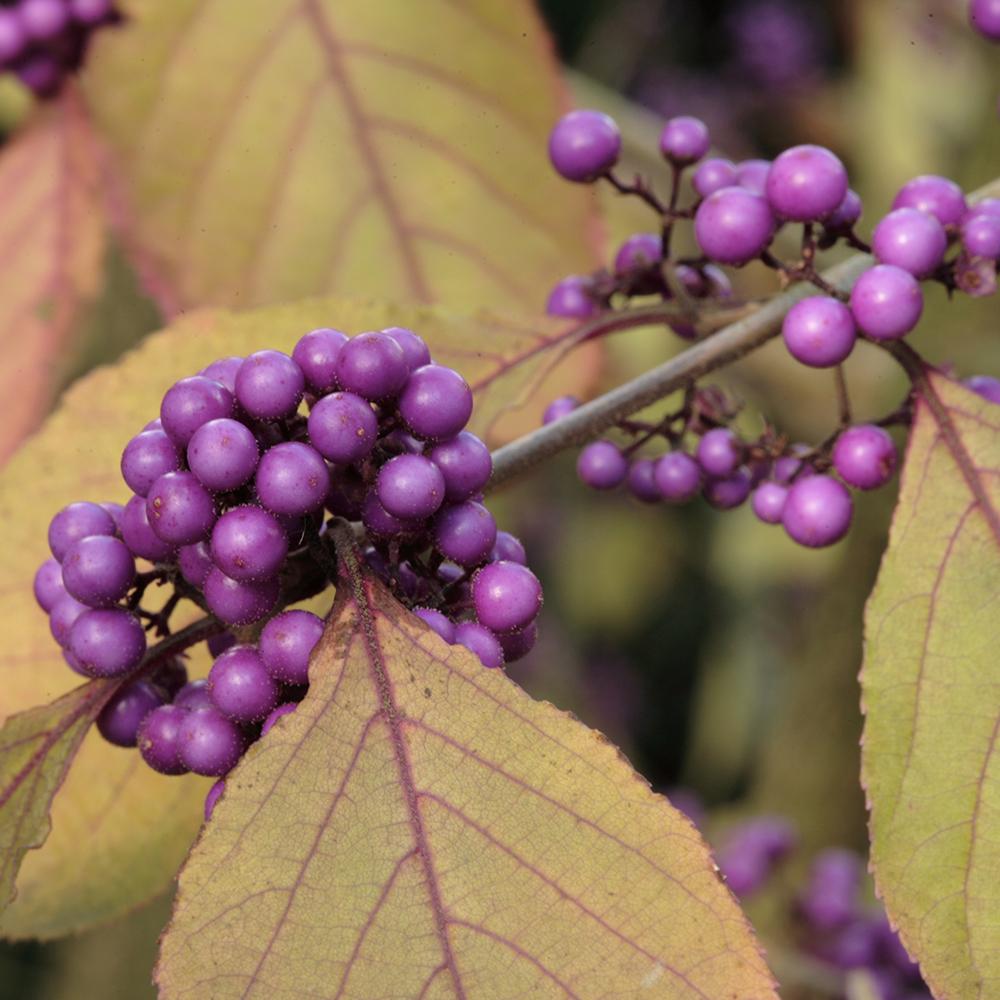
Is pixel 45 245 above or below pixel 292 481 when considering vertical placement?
below

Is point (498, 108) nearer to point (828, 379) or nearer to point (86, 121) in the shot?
point (86, 121)

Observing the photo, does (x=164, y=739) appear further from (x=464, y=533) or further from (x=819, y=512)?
(x=819, y=512)

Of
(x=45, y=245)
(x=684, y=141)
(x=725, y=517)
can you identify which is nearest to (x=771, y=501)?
(x=684, y=141)

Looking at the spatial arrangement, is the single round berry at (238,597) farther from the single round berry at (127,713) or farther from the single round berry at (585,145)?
the single round berry at (585,145)

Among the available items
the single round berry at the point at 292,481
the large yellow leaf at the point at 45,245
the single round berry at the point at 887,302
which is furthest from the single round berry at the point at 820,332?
the large yellow leaf at the point at 45,245

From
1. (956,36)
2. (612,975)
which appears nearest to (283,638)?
(612,975)

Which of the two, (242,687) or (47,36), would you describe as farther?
(47,36)
